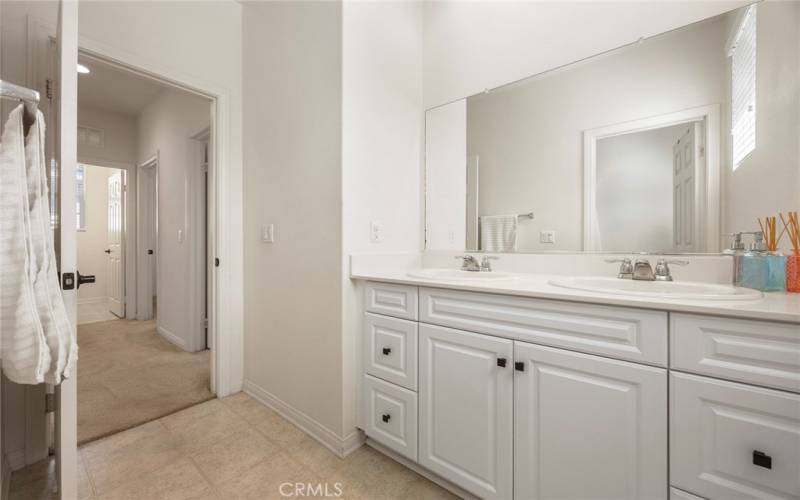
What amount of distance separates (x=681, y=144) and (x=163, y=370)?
3.56 metres

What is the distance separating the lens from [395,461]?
154 centimetres

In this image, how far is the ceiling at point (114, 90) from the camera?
3.13 m

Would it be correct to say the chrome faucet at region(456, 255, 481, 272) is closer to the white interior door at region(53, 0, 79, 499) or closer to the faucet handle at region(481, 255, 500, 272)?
the faucet handle at region(481, 255, 500, 272)

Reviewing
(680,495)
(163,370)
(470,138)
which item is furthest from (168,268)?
(680,495)

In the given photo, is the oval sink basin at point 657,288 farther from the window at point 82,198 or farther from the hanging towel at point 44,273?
the window at point 82,198

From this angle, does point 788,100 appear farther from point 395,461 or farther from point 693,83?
point 395,461

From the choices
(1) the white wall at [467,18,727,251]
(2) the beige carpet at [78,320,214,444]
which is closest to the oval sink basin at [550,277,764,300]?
(1) the white wall at [467,18,727,251]

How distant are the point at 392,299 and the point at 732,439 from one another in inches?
44.6

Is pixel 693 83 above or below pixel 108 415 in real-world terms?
above

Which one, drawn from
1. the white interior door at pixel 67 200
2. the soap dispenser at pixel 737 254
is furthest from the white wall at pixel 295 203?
the soap dispenser at pixel 737 254

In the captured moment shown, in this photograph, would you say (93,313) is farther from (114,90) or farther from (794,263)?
(794,263)

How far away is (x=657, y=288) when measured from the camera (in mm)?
1217

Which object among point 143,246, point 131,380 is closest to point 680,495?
point 131,380

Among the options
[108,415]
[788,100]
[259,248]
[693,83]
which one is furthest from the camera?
[259,248]
